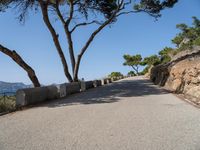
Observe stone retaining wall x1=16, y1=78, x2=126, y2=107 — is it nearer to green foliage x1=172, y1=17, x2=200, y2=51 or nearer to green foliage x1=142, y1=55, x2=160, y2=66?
green foliage x1=172, y1=17, x2=200, y2=51

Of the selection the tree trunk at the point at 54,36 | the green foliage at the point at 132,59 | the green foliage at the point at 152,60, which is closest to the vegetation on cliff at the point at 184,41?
the green foliage at the point at 152,60

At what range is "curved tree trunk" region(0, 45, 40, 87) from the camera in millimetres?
18109

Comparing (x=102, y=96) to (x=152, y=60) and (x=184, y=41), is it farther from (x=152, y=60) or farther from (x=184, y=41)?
(x=152, y=60)

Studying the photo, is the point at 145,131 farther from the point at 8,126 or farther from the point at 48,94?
the point at 48,94

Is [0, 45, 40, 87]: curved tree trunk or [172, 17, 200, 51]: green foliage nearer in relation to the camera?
[0, 45, 40, 87]: curved tree trunk

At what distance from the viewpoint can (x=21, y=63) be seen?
18.7 metres

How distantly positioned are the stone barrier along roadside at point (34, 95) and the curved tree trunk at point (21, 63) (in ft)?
4.94

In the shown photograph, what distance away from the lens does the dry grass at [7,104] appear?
1321 centimetres

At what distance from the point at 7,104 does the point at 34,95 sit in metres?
1.64

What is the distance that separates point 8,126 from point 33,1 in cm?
1590

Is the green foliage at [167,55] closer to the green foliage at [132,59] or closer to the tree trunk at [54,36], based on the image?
the tree trunk at [54,36]

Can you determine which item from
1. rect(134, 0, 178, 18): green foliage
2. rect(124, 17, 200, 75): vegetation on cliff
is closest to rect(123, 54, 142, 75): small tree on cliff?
rect(124, 17, 200, 75): vegetation on cliff

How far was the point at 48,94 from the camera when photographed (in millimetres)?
17781

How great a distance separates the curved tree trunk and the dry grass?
12.2 feet
